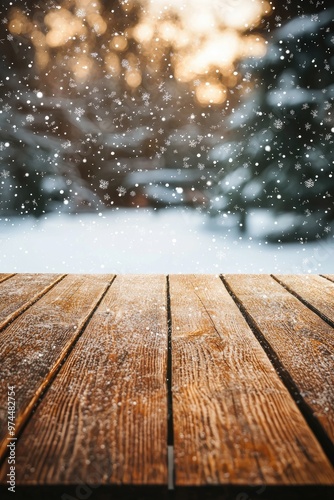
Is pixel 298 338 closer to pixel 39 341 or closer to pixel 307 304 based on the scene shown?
pixel 307 304

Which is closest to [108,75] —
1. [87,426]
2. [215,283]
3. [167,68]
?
[167,68]

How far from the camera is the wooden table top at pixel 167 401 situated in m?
0.48

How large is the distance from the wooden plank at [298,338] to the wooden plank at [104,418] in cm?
25

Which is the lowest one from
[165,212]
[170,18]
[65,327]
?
[65,327]

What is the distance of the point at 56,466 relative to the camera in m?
0.50

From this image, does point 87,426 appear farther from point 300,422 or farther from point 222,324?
point 222,324

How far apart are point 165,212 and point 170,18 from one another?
4.00 ft

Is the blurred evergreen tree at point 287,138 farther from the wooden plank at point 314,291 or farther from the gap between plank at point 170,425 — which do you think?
the gap between plank at point 170,425

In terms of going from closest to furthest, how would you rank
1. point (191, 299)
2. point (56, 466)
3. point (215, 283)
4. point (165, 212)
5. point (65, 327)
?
1. point (56, 466)
2. point (65, 327)
3. point (191, 299)
4. point (215, 283)
5. point (165, 212)

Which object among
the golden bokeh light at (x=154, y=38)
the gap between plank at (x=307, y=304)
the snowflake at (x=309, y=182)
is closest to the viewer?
the gap between plank at (x=307, y=304)

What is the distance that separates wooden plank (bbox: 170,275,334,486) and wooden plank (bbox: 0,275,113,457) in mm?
242

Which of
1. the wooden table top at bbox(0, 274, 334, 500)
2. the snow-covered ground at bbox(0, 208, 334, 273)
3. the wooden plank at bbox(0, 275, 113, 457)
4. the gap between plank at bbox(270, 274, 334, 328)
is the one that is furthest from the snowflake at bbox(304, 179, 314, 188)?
the wooden plank at bbox(0, 275, 113, 457)

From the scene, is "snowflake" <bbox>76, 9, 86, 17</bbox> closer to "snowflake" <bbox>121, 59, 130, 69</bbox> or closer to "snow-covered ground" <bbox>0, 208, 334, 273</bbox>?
"snowflake" <bbox>121, 59, 130, 69</bbox>

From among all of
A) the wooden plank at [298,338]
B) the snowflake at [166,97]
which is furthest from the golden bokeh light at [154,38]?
the wooden plank at [298,338]
